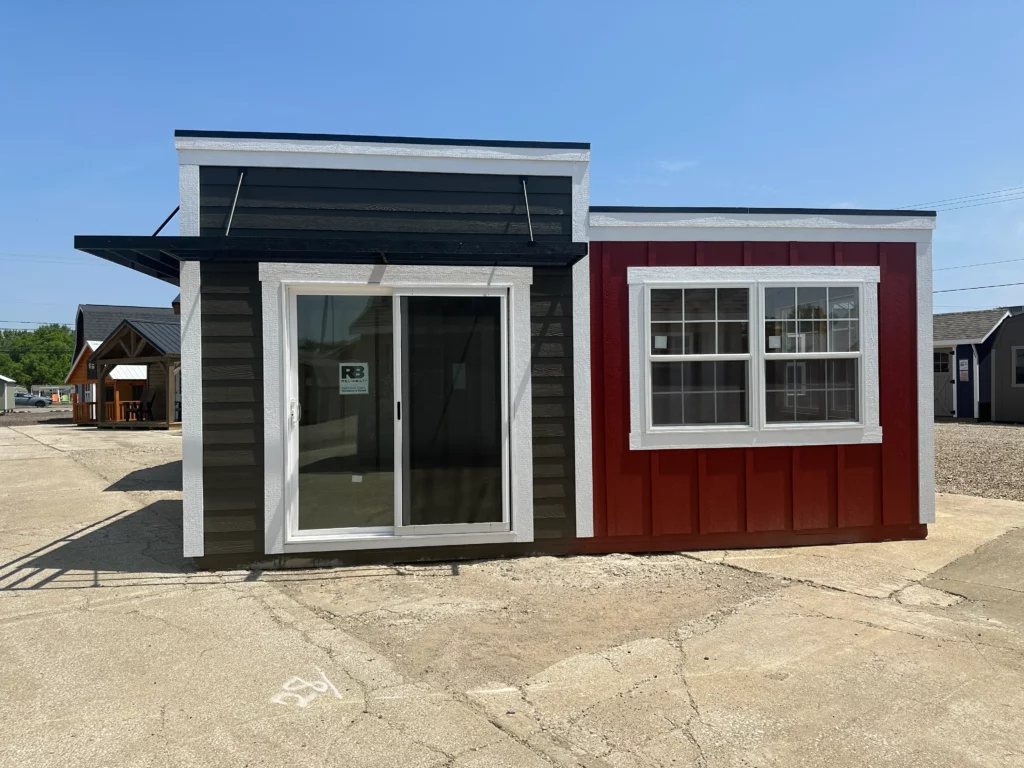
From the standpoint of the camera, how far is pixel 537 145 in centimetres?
576

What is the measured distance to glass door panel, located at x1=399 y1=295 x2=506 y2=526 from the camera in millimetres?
5629

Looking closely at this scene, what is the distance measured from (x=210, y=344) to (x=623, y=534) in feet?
12.5

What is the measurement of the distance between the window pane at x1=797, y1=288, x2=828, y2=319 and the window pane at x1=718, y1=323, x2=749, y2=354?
22.6 inches

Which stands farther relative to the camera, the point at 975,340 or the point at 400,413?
the point at 975,340

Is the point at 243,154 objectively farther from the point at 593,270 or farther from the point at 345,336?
the point at 593,270

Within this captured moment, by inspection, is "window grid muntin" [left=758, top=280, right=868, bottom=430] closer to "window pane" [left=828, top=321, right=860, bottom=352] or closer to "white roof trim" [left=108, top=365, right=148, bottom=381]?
"window pane" [left=828, top=321, right=860, bottom=352]

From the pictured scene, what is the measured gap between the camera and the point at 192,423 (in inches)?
212

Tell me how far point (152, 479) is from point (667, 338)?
947 cm

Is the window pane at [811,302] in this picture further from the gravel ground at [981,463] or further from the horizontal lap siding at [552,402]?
the gravel ground at [981,463]

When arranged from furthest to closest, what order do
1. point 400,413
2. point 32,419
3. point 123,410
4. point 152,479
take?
point 32,419 → point 123,410 → point 152,479 → point 400,413

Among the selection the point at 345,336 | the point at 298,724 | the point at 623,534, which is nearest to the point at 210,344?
the point at 345,336

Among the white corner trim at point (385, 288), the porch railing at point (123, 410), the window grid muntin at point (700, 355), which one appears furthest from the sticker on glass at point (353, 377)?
the porch railing at point (123, 410)

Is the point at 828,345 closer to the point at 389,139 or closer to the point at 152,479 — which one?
the point at 389,139

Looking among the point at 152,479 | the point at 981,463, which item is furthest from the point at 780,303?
the point at 152,479
